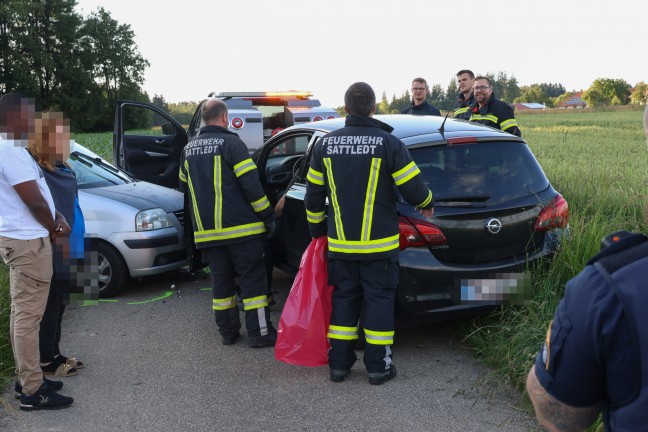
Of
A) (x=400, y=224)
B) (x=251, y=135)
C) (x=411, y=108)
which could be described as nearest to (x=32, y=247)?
(x=400, y=224)

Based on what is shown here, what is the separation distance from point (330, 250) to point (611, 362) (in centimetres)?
307

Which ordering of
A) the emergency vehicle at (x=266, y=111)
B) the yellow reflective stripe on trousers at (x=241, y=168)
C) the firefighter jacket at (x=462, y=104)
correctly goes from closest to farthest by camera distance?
the yellow reflective stripe on trousers at (x=241, y=168)
the firefighter jacket at (x=462, y=104)
the emergency vehicle at (x=266, y=111)

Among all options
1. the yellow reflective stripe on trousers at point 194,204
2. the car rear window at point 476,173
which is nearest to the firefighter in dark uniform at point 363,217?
the car rear window at point 476,173

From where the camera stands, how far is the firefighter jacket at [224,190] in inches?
197

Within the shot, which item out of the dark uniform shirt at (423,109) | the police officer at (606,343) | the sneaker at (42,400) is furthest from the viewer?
the dark uniform shirt at (423,109)

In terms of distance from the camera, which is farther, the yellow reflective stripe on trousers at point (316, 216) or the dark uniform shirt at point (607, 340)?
the yellow reflective stripe on trousers at point (316, 216)

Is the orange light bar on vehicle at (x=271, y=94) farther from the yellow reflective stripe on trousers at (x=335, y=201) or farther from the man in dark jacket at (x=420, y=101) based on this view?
the yellow reflective stripe on trousers at (x=335, y=201)

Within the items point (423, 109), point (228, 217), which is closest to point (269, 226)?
point (228, 217)

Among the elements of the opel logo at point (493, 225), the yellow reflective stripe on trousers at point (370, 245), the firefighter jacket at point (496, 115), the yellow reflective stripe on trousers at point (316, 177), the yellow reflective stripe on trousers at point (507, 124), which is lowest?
the yellow reflective stripe on trousers at point (370, 245)

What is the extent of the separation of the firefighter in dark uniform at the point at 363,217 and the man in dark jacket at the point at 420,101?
464 centimetres

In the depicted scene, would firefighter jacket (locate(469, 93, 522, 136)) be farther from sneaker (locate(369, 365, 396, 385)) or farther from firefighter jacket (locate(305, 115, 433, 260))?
sneaker (locate(369, 365, 396, 385))

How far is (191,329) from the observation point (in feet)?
18.3

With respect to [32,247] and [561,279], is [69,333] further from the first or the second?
[561,279]

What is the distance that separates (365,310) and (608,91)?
119 metres
